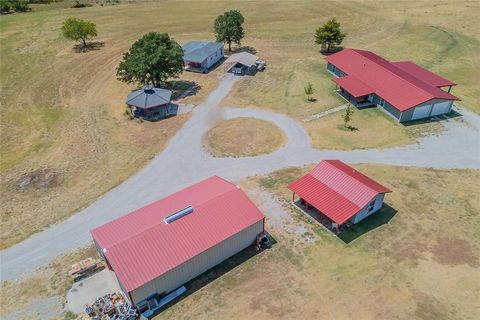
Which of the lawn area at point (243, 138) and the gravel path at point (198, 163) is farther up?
the lawn area at point (243, 138)

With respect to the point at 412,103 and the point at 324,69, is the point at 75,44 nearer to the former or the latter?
the point at 324,69

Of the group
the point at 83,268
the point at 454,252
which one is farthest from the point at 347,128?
the point at 83,268

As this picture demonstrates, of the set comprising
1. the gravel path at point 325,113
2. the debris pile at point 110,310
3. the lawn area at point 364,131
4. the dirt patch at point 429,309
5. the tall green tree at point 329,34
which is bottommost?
the dirt patch at point 429,309

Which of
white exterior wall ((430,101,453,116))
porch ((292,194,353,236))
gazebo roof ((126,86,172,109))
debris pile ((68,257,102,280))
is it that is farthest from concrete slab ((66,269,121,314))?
white exterior wall ((430,101,453,116))

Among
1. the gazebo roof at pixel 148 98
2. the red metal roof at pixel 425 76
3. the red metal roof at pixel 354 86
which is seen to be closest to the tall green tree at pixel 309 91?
the red metal roof at pixel 354 86

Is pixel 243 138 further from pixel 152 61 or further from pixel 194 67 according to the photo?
pixel 194 67

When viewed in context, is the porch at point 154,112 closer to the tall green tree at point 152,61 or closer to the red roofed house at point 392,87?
the tall green tree at point 152,61

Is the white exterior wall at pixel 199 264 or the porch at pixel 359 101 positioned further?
the porch at pixel 359 101
